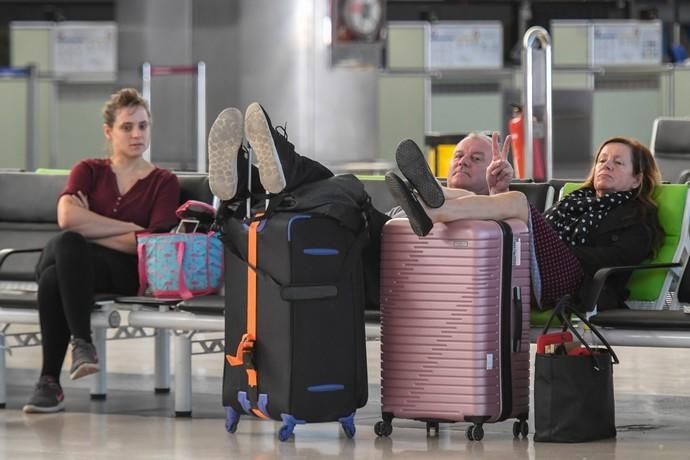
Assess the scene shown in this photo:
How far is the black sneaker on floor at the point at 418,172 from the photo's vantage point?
4.70 metres

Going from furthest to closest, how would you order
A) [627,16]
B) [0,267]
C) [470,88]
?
1. [627,16]
2. [470,88]
3. [0,267]

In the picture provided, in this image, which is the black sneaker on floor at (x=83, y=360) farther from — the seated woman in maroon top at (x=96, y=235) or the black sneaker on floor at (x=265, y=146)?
the black sneaker on floor at (x=265, y=146)

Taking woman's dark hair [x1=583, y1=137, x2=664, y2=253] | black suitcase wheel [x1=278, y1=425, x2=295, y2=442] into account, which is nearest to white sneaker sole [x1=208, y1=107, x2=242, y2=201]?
black suitcase wheel [x1=278, y1=425, x2=295, y2=442]

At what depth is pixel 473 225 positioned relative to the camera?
15.5ft

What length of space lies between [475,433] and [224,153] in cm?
111

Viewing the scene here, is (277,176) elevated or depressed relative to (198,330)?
elevated

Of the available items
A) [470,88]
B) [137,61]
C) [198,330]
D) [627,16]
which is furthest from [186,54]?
[627,16]

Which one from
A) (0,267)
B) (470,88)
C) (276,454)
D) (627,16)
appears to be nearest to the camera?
(276,454)

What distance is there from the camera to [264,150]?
472cm

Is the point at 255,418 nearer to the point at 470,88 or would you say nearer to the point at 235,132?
the point at 235,132

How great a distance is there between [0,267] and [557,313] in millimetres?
2261

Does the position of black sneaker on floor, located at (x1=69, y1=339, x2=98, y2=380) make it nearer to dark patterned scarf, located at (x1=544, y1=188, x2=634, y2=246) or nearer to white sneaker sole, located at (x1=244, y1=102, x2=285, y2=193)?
white sneaker sole, located at (x1=244, y1=102, x2=285, y2=193)

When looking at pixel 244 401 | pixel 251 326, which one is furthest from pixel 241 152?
pixel 244 401

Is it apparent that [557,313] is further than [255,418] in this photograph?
No
